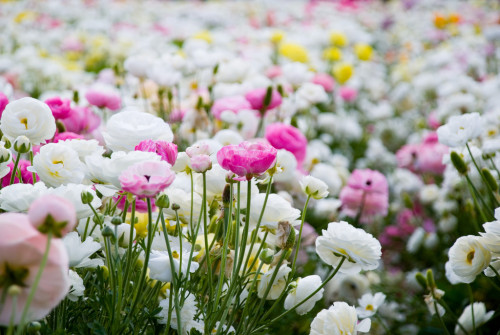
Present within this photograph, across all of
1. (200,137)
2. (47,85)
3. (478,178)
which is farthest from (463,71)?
(47,85)

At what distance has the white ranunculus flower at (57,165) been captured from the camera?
774 millimetres

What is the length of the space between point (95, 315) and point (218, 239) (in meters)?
0.26

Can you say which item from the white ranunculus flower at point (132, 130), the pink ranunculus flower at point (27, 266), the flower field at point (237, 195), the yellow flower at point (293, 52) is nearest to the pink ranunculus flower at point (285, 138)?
the flower field at point (237, 195)

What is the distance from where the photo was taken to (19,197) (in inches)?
26.9

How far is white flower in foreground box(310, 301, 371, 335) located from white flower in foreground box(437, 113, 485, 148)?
44 centimetres

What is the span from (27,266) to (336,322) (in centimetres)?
51

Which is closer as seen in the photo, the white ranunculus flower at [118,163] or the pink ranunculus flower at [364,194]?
the white ranunculus flower at [118,163]

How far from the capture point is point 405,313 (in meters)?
1.58

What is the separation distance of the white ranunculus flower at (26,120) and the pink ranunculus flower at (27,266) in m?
0.36

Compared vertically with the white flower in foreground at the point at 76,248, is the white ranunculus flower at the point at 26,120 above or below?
above

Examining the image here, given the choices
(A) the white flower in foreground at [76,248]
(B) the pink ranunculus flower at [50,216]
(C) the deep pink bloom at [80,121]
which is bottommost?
(C) the deep pink bloom at [80,121]

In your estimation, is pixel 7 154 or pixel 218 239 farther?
pixel 218 239

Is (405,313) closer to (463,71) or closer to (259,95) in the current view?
(259,95)

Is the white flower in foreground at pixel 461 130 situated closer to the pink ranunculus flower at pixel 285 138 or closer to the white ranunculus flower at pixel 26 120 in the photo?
the pink ranunculus flower at pixel 285 138
